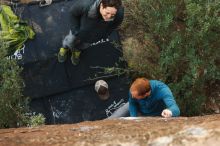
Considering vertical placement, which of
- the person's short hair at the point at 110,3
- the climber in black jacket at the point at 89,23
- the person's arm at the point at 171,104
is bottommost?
the person's arm at the point at 171,104

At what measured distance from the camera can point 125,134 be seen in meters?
2.58

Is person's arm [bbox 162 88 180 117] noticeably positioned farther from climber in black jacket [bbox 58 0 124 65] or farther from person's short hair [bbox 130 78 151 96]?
climber in black jacket [bbox 58 0 124 65]

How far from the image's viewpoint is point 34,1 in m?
6.02

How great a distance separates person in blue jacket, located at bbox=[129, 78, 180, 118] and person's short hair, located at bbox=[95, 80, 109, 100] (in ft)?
4.20

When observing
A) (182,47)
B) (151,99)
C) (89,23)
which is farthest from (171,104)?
(89,23)

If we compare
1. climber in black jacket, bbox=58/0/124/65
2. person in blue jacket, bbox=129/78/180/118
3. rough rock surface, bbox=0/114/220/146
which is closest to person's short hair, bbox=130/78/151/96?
person in blue jacket, bbox=129/78/180/118

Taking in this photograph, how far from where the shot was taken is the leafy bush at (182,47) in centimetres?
489

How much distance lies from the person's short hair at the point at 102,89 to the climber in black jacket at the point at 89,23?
1.46 ft

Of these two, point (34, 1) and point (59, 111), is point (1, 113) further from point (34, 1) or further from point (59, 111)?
point (34, 1)

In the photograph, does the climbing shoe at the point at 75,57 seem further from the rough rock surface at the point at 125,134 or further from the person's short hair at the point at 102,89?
the rough rock surface at the point at 125,134

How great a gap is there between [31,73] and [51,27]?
75 cm

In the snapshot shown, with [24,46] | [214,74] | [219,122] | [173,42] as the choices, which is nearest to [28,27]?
[24,46]

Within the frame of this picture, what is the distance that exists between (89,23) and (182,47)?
1189 millimetres

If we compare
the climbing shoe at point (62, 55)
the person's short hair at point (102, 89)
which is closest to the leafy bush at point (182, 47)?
the person's short hair at point (102, 89)
